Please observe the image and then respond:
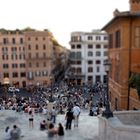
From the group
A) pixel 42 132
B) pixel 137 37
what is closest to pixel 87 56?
pixel 137 37

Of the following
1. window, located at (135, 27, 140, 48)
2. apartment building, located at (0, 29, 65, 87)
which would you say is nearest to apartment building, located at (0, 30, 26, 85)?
apartment building, located at (0, 29, 65, 87)

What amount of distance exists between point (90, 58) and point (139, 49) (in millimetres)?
69735

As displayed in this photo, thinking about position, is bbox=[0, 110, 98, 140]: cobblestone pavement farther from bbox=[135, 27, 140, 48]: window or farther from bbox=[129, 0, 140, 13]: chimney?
bbox=[129, 0, 140, 13]: chimney

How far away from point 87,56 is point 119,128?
85797 mm

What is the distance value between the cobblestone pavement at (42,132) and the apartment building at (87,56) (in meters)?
69.5

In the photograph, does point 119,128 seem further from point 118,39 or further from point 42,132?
point 118,39

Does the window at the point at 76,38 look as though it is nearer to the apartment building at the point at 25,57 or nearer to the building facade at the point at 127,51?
the apartment building at the point at 25,57

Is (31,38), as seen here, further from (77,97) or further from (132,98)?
(132,98)

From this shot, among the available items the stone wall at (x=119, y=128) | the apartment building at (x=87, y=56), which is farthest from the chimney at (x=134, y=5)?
the apartment building at (x=87, y=56)

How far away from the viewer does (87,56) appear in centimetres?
10450

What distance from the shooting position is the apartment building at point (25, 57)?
93625 millimetres

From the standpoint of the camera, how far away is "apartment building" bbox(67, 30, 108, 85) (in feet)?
335

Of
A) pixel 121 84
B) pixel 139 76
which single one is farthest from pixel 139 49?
pixel 139 76

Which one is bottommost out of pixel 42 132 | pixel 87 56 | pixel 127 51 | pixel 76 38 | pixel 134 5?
pixel 42 132
